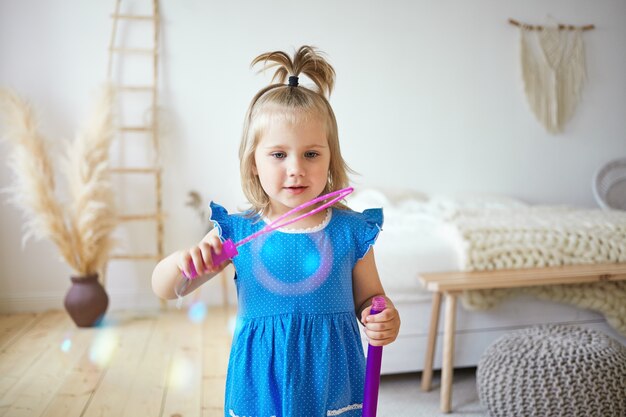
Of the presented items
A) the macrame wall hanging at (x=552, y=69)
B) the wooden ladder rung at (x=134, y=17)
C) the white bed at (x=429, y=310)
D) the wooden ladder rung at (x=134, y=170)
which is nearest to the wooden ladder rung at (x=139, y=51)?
the wooden ladder rung at (x=134, y=17)

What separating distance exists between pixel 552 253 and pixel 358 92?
5.96ft

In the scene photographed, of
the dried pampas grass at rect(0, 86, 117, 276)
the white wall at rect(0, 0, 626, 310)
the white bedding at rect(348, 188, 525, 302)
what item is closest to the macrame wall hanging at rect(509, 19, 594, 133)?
the white wall at rect(0, 0, 626, 310)

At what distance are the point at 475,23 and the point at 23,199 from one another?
293 cm

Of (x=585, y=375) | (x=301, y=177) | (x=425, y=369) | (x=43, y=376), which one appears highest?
(x=301, y=177)

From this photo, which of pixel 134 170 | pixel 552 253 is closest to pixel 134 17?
pixel 134 170

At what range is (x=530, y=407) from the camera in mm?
1829

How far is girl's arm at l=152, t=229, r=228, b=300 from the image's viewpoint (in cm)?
91

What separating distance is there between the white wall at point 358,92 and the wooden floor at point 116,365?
1.22ft

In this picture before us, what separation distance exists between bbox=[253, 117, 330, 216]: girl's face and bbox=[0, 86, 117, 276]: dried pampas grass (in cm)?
225

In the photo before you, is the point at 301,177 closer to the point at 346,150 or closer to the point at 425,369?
the point at 425,369

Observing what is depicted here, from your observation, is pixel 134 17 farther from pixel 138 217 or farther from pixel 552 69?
pixel 552 69

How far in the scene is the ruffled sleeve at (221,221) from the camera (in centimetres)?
113

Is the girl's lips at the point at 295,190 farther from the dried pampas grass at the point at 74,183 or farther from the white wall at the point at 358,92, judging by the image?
the white wall at the point at 358,92

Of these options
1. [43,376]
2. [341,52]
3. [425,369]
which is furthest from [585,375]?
[341,52]
